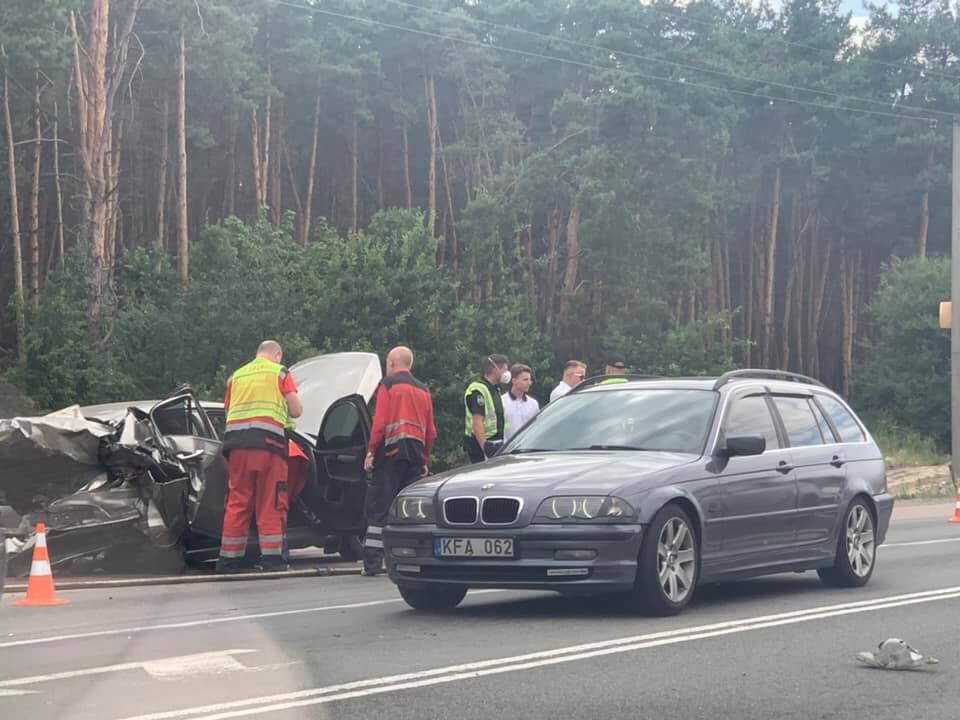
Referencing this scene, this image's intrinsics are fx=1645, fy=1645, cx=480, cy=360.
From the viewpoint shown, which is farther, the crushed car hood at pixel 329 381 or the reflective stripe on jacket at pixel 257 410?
the crushed car hood at pixel 329 381

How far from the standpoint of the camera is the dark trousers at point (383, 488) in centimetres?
1299

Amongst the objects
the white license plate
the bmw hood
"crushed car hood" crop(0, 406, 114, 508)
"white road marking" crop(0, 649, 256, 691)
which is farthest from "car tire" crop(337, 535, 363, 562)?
"white road marking" crop(0, 649, 256, 691)

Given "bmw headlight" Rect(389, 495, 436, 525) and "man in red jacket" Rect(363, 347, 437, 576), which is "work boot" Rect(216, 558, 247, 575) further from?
"bmw headlight" Rect(389, 495, 436, 525)

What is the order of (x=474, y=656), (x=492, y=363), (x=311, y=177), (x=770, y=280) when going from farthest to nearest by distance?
(x=770, y=280)
(x=311, y=177)
(x=492, y=363)
(x=474, y=656)

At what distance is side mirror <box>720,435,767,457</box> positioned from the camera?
10383mm

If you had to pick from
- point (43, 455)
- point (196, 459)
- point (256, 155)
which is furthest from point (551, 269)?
point (43, 455)

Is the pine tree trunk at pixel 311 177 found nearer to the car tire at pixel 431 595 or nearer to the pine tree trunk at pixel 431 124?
the pine tree trunk at pixel 431 124

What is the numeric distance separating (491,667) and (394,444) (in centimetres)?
538

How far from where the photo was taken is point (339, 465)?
14.0 metres

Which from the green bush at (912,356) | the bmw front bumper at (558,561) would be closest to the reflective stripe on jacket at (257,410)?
the bmw front bumper at (558,561)

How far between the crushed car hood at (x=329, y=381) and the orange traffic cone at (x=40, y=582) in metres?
3.18

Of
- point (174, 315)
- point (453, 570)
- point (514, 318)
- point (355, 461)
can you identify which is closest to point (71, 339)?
point (174, 315)

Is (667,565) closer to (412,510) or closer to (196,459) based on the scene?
(412,510)

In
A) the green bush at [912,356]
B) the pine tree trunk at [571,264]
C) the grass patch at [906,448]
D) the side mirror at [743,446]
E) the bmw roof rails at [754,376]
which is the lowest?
the grass patch at [906,448]
